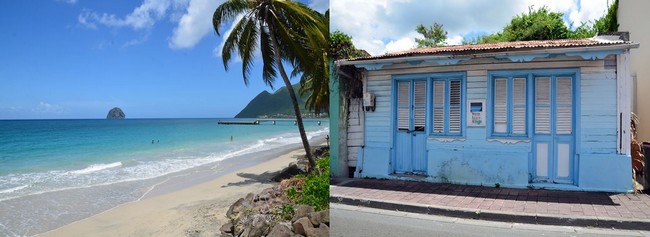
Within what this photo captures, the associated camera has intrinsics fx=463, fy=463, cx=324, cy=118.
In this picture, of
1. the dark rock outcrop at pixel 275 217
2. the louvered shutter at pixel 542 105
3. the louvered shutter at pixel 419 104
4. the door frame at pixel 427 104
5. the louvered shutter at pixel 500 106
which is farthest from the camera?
the louvered shutter at pixel 419 104

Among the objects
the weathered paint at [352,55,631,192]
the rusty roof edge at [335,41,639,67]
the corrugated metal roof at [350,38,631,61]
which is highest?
the corrugated metal roof at [350,38,631,61]

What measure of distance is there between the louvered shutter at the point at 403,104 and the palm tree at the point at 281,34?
92cm

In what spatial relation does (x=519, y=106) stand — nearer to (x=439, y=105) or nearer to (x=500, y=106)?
(x=500, y=106)

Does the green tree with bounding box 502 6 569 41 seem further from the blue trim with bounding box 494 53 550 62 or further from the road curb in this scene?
the road curb

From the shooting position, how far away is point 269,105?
3533mm

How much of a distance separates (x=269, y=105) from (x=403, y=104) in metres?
1.32

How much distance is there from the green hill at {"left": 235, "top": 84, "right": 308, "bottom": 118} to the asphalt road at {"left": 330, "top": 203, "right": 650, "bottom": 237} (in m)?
0.86

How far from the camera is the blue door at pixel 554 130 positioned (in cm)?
344

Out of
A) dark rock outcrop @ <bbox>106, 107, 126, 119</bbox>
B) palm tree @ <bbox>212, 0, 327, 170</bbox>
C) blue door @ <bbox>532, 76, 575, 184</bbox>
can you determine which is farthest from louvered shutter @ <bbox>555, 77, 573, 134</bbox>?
dark rock outcrop @ <bbox>106, 107, 126, 119</bbox>

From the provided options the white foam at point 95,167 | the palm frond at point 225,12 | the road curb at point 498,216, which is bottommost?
the white foam at point 95,167

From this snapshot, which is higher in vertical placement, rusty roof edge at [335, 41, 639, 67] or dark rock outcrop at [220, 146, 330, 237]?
rusty roof edge at [335, 41, 639, 67]

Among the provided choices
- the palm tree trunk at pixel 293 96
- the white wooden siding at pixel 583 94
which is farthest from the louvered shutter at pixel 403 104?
the palm tree trunk at pixel 293 96

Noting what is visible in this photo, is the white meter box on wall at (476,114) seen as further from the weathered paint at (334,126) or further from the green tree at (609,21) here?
the green tree at (609,21)

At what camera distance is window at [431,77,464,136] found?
12.8 ft
